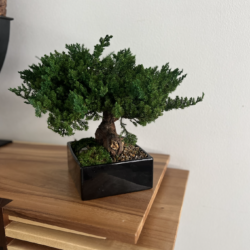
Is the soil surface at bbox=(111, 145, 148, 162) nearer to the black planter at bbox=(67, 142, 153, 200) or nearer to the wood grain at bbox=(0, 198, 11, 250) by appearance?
the black planter at bbox=(67, 142, 153, 200)

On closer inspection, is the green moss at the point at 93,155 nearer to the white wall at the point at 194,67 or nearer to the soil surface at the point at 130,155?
the soil surface at the point at 130,155

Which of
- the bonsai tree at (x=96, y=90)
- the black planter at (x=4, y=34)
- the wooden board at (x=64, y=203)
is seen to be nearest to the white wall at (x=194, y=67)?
the black planter at (x=4, y=34)

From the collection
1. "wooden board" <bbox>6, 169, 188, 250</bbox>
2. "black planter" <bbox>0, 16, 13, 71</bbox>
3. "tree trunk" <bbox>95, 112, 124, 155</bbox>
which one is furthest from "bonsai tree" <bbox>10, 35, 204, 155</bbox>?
"black planter" <bbox>0, 16, 13, 71</bbox>

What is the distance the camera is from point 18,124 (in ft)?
3.69

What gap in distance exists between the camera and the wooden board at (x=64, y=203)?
528 mm

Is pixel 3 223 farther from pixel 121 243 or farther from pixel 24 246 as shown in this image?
pixel 121 243

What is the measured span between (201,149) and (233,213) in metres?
0.28

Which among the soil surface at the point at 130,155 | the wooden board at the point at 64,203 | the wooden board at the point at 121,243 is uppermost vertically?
the soil surface at the point at 130,155

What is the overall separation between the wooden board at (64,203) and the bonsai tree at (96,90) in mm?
161

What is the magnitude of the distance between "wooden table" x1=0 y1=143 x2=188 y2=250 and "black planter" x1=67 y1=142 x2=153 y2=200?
17 millimetres

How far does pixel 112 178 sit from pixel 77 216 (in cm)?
13

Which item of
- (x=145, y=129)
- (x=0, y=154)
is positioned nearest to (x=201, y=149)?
(x=145, y=129)

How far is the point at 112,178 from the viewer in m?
0.64

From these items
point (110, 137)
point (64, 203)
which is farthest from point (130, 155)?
point (64, 203)
